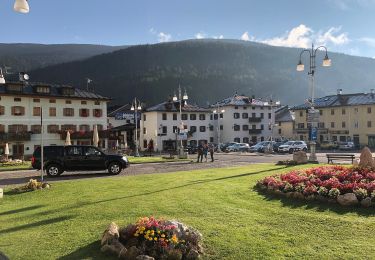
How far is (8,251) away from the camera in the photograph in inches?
338

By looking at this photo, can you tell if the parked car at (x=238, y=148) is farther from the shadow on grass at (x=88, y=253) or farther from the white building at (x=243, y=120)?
the shadow on grass at (x=88, y=253)

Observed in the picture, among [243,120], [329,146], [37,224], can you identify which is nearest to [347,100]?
[329,146]

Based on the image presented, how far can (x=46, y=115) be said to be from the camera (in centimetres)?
5891

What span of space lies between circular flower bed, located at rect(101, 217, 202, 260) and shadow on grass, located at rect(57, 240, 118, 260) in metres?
0.16

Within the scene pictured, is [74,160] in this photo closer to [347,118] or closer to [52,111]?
[52,111]

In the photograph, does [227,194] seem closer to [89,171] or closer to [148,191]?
[148,191]

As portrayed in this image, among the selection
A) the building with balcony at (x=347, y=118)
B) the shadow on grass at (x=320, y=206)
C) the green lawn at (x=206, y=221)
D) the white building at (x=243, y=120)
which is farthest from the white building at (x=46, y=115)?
the shadow on grass at (x=320, y=206)

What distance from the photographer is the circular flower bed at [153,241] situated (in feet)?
26.4

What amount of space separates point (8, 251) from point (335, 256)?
7019 millimetres

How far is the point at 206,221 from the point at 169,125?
68.2 metres

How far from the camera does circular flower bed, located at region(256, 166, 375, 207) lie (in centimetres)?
1220

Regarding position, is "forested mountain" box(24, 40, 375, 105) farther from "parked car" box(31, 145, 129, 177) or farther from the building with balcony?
"parked car" box(31, 145, 129, 177)

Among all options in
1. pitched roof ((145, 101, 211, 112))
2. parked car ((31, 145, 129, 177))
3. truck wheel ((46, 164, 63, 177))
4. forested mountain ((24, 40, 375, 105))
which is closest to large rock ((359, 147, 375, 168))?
parked car ((31, 145, 129, 177))

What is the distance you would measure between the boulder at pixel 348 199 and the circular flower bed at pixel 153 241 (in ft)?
18.5
